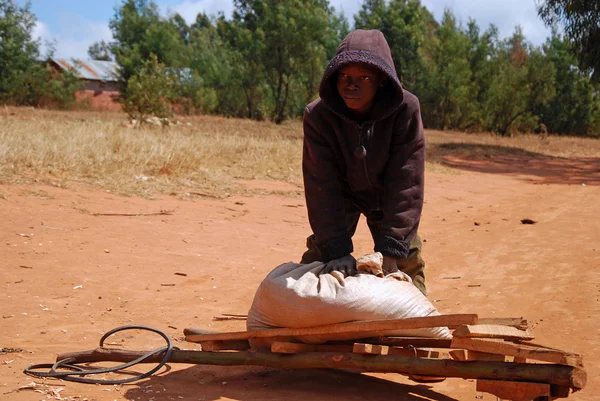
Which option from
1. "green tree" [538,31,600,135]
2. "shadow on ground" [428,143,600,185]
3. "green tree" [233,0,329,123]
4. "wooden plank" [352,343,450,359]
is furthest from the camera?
"green tree" [538,31,600,135]

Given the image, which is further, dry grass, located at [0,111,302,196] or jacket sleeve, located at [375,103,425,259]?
dry grass, located at [0,111,302,196]

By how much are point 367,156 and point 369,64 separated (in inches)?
17.8

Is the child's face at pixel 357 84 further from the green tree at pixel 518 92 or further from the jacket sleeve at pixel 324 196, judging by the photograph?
the green tree at pixel 518 92

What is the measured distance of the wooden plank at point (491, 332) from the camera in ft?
9.42

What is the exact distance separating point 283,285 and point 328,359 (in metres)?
0.39

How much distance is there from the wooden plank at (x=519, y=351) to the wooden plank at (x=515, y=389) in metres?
0.11

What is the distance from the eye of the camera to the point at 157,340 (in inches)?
162

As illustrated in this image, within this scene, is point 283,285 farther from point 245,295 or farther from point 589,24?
point 589,24

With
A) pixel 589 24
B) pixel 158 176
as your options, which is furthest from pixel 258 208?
pixel 589 24

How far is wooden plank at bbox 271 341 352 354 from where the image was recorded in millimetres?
3178

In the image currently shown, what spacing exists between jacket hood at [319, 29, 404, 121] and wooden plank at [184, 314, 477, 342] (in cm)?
103

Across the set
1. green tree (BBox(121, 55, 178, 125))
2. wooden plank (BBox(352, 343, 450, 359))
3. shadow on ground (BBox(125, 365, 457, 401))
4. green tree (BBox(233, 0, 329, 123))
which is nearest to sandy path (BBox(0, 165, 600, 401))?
shadow on ground (BBox(125, 365, 457, 401))

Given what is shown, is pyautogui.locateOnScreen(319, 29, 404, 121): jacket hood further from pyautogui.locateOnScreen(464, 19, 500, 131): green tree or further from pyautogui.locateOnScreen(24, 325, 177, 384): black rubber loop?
pyautogui.locateOnScreen(464, 19, 500, 131): green tree

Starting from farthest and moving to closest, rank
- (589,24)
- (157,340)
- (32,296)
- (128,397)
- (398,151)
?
(589,24)
(32,296)
(157,340)
(398,151)
(128,397)
